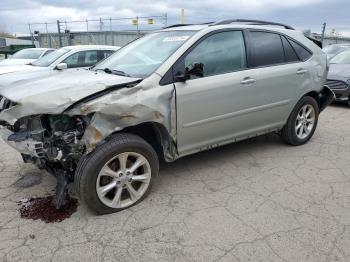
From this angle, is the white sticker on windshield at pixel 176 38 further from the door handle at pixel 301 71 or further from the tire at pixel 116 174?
the door handle at pixel 301 71

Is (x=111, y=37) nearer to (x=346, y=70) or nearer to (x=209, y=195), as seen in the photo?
(x=346, y=70)

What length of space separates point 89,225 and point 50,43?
2640cm

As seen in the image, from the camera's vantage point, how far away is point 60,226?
119 inches

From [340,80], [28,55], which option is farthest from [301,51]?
[28,55]

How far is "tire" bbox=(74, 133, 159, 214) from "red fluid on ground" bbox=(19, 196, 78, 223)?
1.05 ft

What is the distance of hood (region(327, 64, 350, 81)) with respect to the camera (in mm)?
8195

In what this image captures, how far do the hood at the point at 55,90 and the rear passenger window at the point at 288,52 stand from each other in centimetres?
235

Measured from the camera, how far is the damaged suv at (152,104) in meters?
2.98

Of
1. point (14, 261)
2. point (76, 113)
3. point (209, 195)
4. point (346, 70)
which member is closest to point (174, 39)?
point (76, 113)

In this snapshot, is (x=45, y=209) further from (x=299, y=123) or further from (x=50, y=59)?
(x=50, y=59)

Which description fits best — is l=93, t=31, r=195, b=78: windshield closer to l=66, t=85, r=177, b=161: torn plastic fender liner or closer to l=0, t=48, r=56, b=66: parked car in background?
l=66, t=85, r=177, b=161: torn plastic fender liner

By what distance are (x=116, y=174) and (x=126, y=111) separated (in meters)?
0.60

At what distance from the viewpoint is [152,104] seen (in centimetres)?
323

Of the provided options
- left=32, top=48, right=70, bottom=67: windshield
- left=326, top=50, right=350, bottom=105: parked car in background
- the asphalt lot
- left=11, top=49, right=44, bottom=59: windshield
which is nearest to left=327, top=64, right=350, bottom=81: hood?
left=326, top=50, right=350, bottom=105: parked car in background
